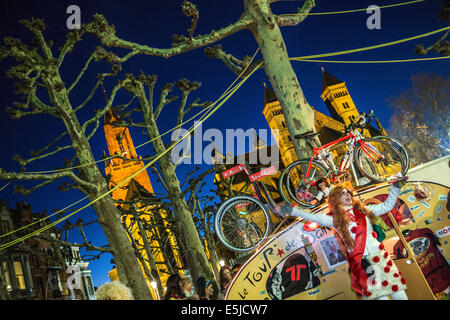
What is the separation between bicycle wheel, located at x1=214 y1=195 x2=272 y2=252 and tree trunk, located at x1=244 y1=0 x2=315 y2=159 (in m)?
1.39

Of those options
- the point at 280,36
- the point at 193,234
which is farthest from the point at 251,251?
the point at 193,234

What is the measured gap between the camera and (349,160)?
5867 mm

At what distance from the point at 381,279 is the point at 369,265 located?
8.3 inches

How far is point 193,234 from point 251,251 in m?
6.11

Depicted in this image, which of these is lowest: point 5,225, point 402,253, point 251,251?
point 402,253

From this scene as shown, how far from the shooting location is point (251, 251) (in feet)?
18.2

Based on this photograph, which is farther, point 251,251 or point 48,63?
point 48,63

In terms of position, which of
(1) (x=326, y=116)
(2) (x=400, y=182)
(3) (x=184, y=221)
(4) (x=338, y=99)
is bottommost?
(2) (x=400, y=182)

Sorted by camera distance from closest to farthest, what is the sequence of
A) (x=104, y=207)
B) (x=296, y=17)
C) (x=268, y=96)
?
(x=296, y=17) → (x=104, y=207) → (x=268, y=96)

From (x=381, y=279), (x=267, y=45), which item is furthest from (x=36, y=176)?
(x=381, y=279)

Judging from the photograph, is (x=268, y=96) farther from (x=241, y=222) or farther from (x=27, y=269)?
(x=241, y=222)

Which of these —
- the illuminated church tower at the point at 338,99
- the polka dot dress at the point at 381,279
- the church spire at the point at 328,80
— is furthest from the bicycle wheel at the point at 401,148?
the church spire at the point at 328,80

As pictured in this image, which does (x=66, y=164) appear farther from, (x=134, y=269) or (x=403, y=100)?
(x=403, y=100)

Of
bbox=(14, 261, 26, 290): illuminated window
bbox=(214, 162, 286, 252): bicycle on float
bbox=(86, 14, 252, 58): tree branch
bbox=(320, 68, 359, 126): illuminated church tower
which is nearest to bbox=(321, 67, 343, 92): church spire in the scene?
bbox=(320, 68, 359, 126): illuminated church tower
